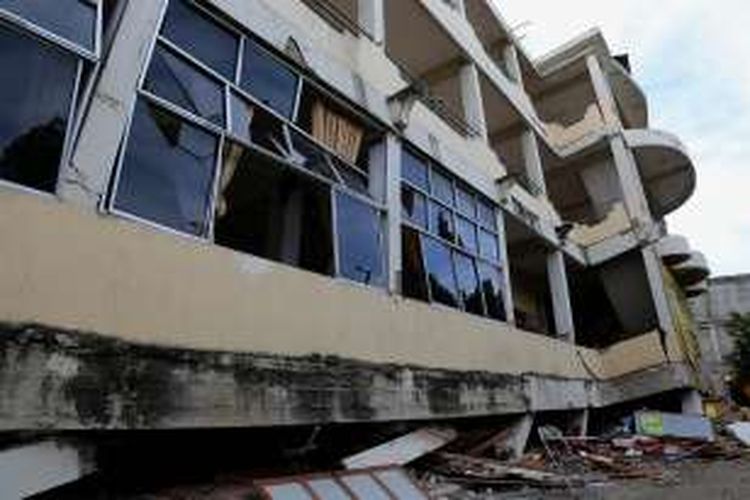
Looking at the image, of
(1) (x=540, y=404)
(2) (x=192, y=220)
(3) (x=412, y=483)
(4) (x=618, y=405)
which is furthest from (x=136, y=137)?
(4) (x=618, y=405)

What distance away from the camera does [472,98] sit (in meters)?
16.2

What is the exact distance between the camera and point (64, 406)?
4.84 m

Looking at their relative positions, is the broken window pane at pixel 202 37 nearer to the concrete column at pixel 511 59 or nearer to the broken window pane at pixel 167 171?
the broken window pane at pixel 167 171

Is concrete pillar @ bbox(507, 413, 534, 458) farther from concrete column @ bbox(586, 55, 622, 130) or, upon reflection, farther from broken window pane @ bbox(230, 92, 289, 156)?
concrete column @ bbox(586, 55, 622, 130)

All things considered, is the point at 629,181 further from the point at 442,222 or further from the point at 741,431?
the point at 442,222

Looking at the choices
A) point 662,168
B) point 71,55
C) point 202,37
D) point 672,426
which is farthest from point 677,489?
point 662,168

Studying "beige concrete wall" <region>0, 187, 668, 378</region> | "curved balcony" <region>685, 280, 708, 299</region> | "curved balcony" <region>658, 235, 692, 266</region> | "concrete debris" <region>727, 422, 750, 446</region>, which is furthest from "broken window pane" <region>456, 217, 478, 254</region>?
"curved balcony" <region>685, 280, 708, 299</region>

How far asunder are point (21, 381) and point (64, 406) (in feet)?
1.17

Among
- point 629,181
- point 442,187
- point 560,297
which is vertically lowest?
point 560,297

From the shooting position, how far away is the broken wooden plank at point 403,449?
316 inches

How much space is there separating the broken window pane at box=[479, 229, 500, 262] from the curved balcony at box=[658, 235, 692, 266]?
37.3 feet

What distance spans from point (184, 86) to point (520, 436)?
27.5 feet

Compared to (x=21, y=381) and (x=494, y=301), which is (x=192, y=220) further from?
(x=494, y=301)

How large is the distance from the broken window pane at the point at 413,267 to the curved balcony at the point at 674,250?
49.5 ft
